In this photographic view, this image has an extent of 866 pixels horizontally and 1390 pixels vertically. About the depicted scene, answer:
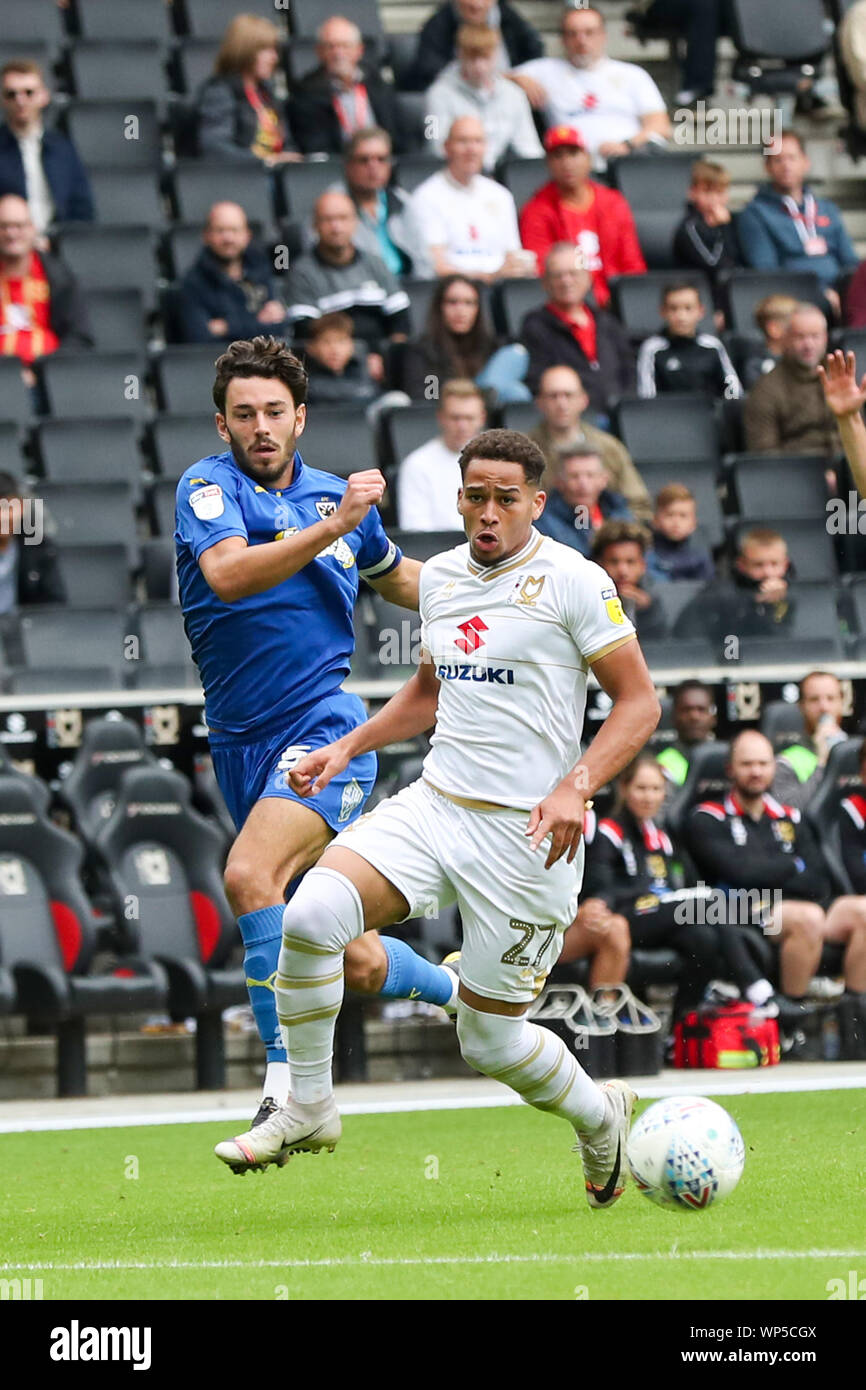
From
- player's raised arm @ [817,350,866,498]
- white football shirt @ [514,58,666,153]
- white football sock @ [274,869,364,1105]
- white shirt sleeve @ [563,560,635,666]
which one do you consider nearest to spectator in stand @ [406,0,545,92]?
white football shirt @ [514,58,666,153]

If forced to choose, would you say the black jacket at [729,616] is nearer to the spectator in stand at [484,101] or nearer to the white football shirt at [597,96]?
the spectator in stand at [484,101]

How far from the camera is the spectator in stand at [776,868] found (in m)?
11.2

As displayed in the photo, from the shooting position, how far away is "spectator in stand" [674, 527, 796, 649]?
12.1 meters

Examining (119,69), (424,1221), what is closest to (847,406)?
(424,1221)

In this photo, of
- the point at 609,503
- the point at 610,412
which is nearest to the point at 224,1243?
the point at 609,503

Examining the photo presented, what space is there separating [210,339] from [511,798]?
27.2 feet

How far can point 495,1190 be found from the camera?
6.96 meters

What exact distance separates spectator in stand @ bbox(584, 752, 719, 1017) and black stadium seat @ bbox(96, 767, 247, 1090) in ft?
6.14

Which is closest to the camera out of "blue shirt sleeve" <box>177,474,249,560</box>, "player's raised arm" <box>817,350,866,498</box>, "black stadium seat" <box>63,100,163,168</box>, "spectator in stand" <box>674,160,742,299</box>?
"blue shirt sleeve" <box>177,474,249,560</box>

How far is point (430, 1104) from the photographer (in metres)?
10.2

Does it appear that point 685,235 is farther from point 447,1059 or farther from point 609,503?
point 447,1059

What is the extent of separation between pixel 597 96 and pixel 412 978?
33.7ft

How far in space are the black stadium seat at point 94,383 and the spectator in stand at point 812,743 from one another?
4.52 metres

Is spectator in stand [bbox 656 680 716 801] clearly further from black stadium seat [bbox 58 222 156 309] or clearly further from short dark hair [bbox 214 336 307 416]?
short dark hair [bbox 214 336 307 416]
